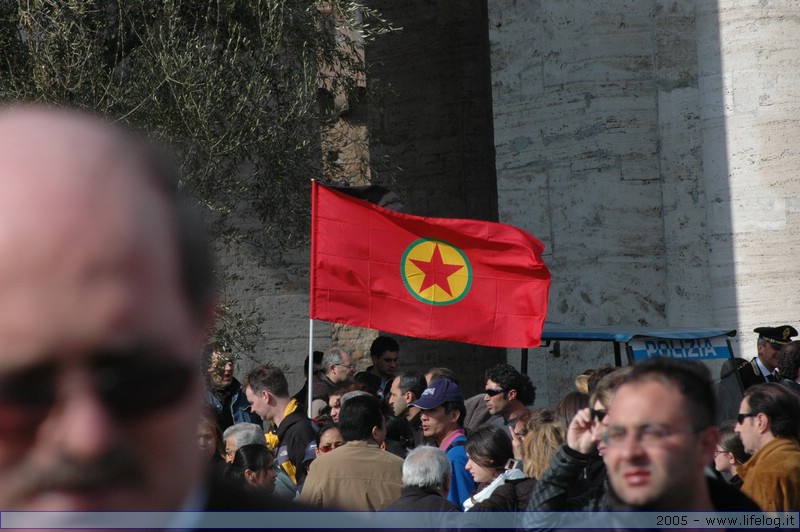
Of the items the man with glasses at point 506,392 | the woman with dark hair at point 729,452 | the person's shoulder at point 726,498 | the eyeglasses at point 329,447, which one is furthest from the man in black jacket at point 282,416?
the person's shoulder at point 726,498

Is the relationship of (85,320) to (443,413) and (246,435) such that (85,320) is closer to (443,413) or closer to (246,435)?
(246,435)

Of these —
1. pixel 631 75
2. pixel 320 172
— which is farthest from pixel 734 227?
pixel 320 172

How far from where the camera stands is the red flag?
7520 millimetres

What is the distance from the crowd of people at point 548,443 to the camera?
1.80 metres

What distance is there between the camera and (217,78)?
9.56 m

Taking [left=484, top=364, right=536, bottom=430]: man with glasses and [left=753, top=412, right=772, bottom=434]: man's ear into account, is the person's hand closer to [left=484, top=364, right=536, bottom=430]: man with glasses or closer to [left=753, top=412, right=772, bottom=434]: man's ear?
[left=753, top=412, right=772, bottom=434]: man's ear

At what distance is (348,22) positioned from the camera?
1047 centimetres

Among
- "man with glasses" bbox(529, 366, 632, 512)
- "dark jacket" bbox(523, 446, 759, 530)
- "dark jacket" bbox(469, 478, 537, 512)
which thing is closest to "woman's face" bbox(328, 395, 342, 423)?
"dark jacket" bbox(469, 478, 537, 512)

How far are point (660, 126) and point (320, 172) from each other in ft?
10.7

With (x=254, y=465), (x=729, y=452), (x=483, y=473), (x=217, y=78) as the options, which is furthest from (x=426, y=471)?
(x=217, y=78)

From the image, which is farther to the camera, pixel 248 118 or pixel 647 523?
pixel 248 118

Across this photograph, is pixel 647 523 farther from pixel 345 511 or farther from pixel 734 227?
pixel 734 227

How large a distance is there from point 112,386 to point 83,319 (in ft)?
0.12

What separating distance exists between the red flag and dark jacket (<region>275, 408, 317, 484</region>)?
83 cm
